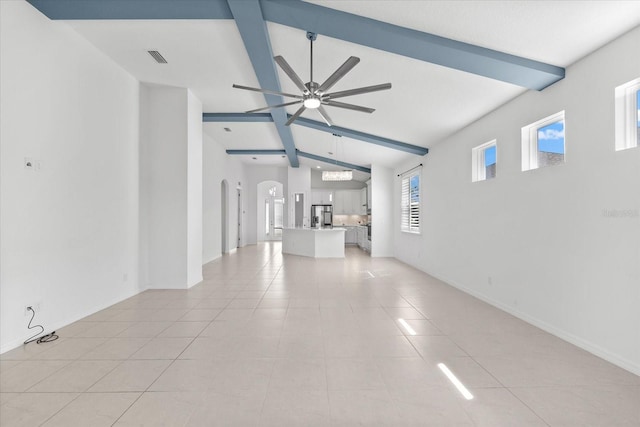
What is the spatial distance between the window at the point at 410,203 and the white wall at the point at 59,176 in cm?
592

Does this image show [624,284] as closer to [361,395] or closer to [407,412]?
[407,412]

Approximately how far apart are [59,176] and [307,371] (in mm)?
3298

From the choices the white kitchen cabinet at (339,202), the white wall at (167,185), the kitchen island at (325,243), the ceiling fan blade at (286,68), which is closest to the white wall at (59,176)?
the white wall at (167,185)

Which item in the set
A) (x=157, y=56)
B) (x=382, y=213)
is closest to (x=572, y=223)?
(x=157, y=56)

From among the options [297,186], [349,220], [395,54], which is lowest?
[349,220]

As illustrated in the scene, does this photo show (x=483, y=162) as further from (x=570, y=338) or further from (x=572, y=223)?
(x=570, y=338)

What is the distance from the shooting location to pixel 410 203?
24.7 feet

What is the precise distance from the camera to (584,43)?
2480mm

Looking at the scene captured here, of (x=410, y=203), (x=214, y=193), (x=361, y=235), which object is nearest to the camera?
(x=410, y=203)

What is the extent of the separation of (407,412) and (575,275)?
2198mm

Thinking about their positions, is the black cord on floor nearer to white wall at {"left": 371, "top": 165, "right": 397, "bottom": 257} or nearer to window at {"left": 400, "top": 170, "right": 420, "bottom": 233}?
window at {"left": 400, "top": 170, "right": 420, "bottom": 233}

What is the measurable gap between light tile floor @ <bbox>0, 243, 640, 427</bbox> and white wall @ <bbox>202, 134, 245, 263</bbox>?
3.99 meters

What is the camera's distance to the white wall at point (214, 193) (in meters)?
7.70

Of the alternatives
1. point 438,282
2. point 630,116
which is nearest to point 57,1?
point 630,116
